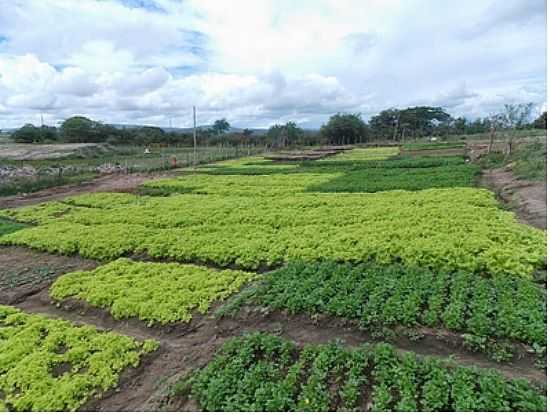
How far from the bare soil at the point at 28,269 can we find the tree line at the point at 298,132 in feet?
176

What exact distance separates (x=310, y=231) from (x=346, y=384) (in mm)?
6528

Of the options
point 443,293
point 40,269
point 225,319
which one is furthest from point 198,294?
point 40,269

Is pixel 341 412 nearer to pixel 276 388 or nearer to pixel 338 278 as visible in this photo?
pixel 276 388

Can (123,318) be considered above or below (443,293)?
below

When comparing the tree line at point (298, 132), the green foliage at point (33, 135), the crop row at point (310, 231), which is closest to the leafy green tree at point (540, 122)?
the tree line at point (298, 132)

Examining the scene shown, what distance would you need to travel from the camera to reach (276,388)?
177 inches

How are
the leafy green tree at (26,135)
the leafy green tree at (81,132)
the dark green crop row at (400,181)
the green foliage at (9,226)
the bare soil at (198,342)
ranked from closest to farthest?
the bare soil at (198,342)
the green foliage at (9,226)
the dark green crop row at (400,181)
the leafy green tree at (26,135)
the leafy green tree at (81,132)

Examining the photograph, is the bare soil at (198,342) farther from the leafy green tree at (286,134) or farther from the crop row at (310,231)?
the leafy green tree at (286,134)

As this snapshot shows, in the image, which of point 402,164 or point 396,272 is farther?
point 402,164

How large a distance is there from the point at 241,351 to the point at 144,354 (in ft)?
5.04

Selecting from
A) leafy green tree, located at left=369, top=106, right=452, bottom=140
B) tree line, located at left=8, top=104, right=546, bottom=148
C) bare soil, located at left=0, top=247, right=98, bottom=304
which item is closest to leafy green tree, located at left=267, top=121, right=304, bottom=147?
tree line, located at left=8, top=104, right=546, bottom=148

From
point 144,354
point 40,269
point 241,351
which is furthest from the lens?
point 40,269

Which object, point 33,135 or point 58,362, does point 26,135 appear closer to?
point 33,135

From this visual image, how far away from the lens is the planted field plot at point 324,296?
14.6 feet
